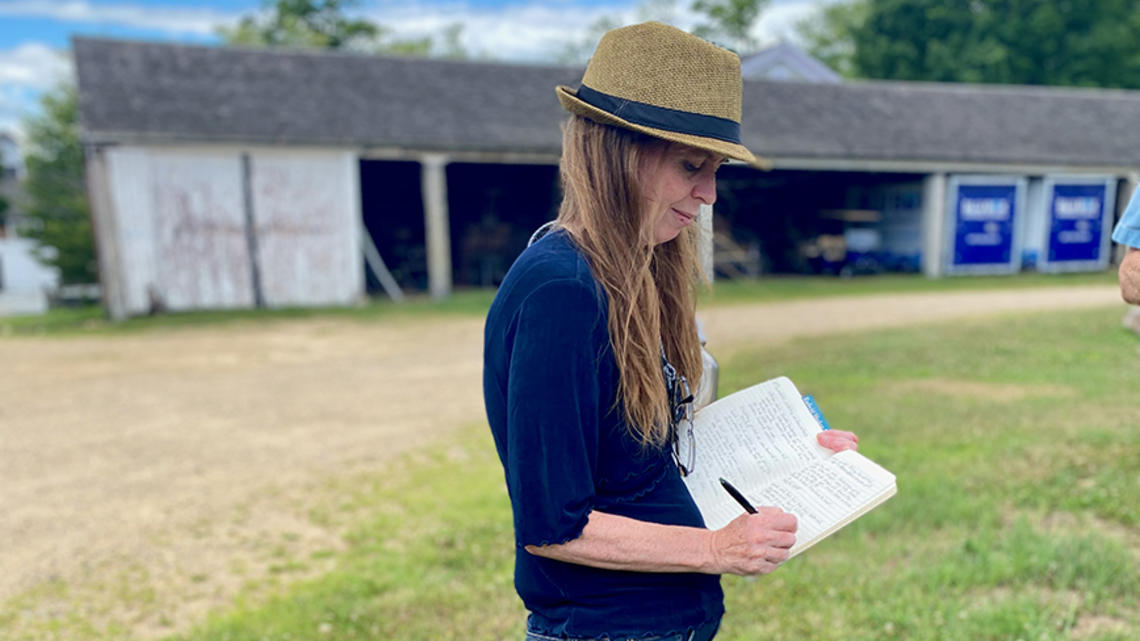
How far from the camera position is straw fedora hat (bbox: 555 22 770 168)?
1.33 meters

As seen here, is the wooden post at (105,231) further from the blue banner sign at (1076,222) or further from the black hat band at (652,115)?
the blue banner sign at (1076,222)

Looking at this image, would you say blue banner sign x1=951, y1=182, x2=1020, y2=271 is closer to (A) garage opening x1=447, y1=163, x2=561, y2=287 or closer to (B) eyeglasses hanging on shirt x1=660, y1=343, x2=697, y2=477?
(A) garage opening x1=447, y1=163, x2=561, y2=287

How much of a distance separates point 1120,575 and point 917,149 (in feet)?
61.3

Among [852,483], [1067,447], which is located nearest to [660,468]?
[852,483]

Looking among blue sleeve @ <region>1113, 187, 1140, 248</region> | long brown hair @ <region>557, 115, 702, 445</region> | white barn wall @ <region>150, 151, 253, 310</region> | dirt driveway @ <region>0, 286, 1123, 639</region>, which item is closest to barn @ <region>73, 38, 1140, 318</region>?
white barn wall @ <region>150, 151, 253, 310</region>

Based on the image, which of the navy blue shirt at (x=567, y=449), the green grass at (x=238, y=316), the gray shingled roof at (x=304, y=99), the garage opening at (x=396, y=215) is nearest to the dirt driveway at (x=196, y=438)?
the green grass at (x=238, y=316)

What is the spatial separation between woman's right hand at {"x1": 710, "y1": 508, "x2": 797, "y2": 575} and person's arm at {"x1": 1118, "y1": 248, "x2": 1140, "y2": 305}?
1222 mm

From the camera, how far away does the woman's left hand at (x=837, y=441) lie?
1.68 meters

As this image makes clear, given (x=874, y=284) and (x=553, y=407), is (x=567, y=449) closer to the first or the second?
(x=553, y=407)

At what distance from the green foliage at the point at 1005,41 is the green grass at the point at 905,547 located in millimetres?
36071

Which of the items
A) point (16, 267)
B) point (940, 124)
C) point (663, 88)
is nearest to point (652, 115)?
point (663, 88)

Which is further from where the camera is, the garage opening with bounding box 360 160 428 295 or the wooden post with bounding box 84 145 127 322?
the garage opening with bounding box 360 160 428 295

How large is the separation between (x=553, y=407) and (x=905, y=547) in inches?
132

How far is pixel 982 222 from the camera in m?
20.7
